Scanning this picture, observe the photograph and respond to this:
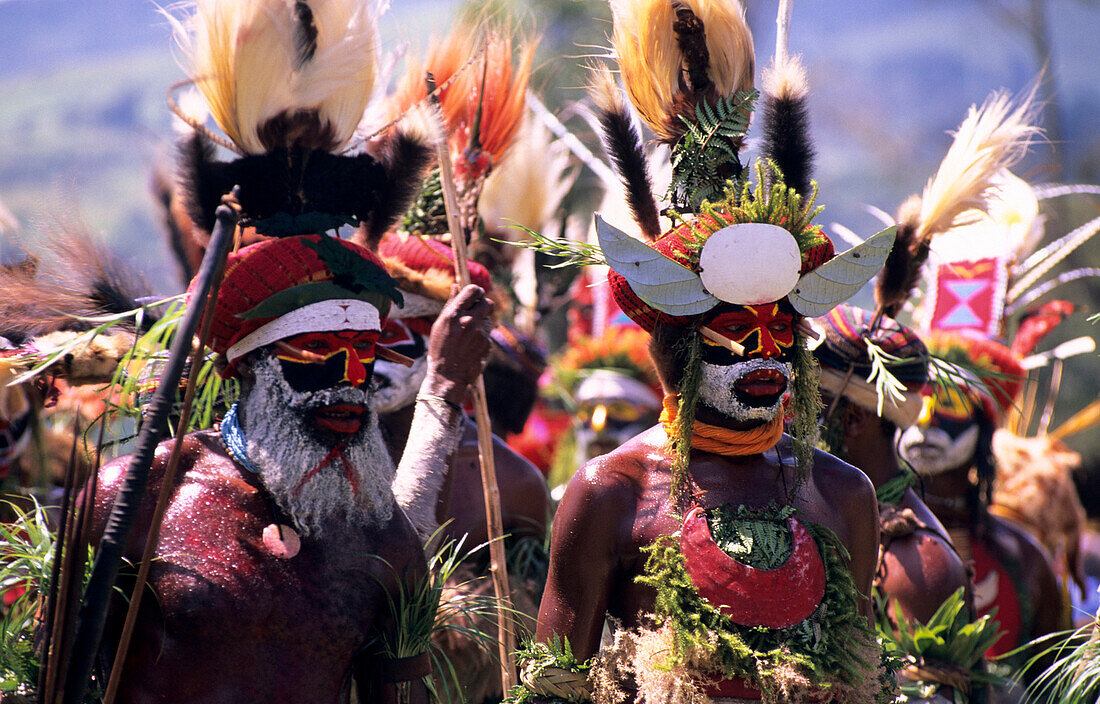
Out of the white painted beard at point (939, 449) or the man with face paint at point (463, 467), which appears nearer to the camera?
the man with face paint at point (463, 467)

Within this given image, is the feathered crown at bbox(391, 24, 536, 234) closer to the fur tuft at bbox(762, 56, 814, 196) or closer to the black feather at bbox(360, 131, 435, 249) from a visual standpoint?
the black feather at bbox(360, 131, 435, 249)

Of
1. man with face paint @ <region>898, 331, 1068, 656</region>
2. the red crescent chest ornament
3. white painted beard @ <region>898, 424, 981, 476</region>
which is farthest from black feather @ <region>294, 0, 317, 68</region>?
white painted beard @ <region>898, 424, 981, 476</region>

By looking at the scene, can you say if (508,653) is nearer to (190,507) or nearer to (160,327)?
(190,507)

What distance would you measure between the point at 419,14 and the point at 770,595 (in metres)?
2.20

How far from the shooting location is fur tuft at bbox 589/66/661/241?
9.59 ft

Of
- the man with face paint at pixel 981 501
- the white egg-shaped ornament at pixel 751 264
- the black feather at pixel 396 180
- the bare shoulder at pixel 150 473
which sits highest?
the black feather at pixel 396 180

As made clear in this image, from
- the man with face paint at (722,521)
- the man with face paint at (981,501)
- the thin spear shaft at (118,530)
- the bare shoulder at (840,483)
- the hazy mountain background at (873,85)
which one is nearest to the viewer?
the thin spear shaft at (118,530)

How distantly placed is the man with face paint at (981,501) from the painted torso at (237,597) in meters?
3.01

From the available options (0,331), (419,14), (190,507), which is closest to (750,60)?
(419,14)

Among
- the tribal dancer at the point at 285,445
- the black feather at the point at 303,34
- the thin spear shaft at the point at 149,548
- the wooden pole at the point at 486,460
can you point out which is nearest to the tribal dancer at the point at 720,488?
the wooden pole at the point at 486,460

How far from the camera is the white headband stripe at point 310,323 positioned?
2582 millimetres

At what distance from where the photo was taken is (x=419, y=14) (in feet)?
11.7

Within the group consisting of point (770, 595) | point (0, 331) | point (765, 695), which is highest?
point (0, 331)

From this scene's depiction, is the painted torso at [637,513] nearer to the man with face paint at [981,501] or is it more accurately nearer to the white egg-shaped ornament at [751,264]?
the white egg-shaped ornament at [751,264]
